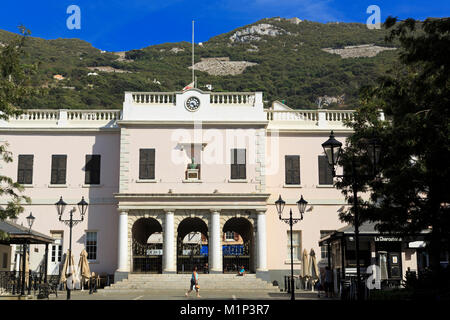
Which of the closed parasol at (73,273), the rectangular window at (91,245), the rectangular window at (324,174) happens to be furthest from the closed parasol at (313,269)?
the rectangular window at (91,245)

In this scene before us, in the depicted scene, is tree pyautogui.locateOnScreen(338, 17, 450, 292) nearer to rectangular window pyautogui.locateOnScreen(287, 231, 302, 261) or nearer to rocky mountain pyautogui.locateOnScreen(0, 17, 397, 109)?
rectangular window pyautogui.locateOnScreen(287, 231, 302, 261)

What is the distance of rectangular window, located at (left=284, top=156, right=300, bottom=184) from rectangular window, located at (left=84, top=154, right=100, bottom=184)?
11.9m

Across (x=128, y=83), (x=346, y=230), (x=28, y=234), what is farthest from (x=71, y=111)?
(x=128, y=83)

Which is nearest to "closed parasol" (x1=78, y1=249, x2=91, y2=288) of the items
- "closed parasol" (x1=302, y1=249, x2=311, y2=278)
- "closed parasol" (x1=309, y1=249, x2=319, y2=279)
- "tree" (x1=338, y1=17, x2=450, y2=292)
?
"closed parasol" (x1=302, y1=249, x2=311, y2=278)

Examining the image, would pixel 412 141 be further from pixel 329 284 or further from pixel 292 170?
pixel 292 170

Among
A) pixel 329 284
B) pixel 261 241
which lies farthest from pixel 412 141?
pixel 261 241

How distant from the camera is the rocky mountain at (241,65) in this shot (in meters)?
92.6

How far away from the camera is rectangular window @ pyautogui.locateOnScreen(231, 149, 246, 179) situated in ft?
116

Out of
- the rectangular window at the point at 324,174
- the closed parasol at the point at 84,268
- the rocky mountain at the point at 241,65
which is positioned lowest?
the closed parasol at the point at 84,268

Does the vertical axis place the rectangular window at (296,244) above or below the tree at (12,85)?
below

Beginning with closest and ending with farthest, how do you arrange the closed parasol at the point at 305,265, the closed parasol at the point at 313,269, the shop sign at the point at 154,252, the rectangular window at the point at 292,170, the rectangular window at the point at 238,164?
1. the closed parasol at the point at 313,269
2. the closed parasol at the point at 305,265
3. the shop sign at the point at 154,252
4. the rectangular window at the point at 238,164
5. the rectangular window at the point at 292,170

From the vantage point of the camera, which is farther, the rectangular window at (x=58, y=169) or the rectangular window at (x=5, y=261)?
the rectangular window at (x=58, y=169)

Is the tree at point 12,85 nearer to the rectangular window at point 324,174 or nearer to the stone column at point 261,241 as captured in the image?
Result: the stone column at point 261,241

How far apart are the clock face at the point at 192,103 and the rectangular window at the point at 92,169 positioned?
21.6 ft
